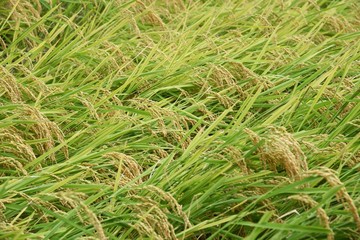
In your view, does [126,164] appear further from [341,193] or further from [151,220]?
[341,193]

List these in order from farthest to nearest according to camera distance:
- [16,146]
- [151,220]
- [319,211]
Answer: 1. [16,146]
2. [151,220]
3. [319,211]

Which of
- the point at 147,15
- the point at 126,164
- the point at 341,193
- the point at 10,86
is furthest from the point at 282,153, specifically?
the point at 147,15

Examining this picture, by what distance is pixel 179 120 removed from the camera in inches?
117

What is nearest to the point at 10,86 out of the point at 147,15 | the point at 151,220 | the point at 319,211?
the point at 151,220

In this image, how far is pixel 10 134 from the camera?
8.72ft

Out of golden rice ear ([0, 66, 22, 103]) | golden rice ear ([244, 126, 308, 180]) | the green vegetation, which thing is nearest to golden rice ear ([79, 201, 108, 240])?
the green vegetation

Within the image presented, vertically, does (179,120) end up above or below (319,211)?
below

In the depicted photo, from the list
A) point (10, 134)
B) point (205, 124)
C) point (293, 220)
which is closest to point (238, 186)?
point (293, 220)

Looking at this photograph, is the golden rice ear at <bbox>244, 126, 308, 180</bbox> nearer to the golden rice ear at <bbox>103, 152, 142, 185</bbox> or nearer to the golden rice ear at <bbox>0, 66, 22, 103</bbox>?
the golden rice ear at <bbox>103, 152, 142, 185</bbox>

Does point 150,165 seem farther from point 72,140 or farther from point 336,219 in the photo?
point 336,219

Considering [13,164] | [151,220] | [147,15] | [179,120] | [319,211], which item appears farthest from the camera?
[147,15]

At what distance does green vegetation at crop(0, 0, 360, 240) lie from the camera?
2.34 metres

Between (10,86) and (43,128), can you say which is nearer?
(43,128)

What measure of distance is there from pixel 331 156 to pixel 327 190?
0.34m
